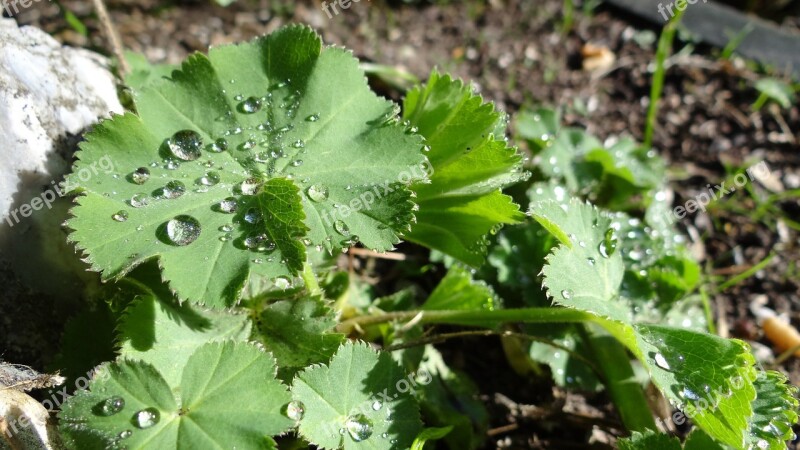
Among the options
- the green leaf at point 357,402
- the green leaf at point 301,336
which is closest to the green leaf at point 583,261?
the green leaf at point 357,402

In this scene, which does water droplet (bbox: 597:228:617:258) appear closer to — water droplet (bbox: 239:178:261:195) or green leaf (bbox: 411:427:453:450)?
green leaf (bbox: 411:427:453:450)

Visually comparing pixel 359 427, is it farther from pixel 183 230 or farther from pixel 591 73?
pixel 591 73

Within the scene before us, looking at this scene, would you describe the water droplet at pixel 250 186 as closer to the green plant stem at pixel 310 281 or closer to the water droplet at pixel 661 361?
the green plant stem at pixel 310 281

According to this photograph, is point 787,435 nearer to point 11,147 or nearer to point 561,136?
point 561,136

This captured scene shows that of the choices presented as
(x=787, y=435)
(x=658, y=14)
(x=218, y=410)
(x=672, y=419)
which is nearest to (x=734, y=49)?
(x=658, y=14)

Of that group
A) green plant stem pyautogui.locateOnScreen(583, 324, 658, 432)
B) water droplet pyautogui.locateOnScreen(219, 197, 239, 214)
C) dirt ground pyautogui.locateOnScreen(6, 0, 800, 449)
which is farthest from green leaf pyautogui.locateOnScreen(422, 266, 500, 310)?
dirt ground pyautogui.locateOnScreen(6, 0, 800, 449)

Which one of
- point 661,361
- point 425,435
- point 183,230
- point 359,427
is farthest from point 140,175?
point 661,361
